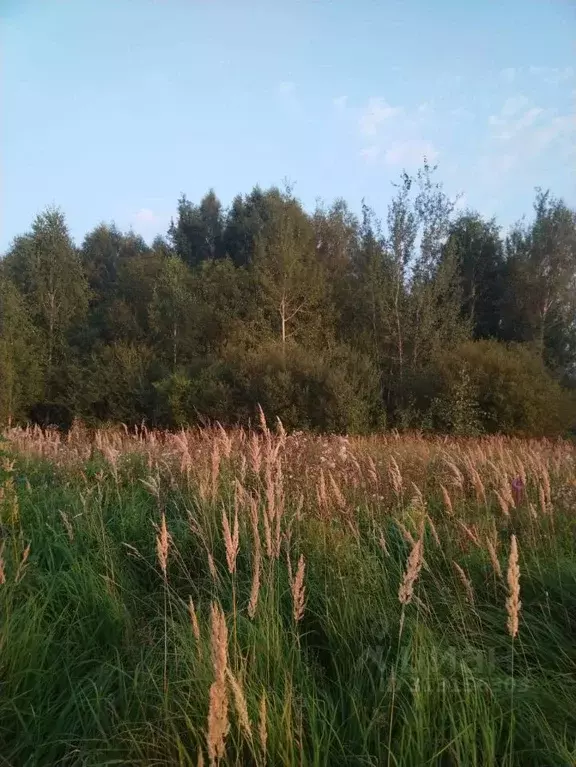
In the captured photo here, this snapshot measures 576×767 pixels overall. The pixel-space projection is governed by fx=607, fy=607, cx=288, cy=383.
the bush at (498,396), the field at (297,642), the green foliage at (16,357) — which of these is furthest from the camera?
the green foliage at (16,357)

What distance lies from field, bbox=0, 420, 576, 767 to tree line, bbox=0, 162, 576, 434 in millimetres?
14898

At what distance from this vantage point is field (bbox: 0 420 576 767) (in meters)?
2.11

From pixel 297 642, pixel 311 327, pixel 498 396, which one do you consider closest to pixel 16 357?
pixel 311 327

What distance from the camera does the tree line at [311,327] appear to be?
19750mm

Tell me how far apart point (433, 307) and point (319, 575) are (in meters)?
19.9

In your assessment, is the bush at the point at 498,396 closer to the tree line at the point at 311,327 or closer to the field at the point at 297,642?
the tree line at the point at 311,327

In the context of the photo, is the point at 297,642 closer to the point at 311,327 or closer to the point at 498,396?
the point at 498,396

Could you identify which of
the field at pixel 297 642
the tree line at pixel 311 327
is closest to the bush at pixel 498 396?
the tree line at pixel 311 327

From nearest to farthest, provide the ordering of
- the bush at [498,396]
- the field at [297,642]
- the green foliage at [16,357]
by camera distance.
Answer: the field at [297,642], the bush at [498,396], the green foliage at [16,357]

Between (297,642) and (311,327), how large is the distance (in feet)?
77.2

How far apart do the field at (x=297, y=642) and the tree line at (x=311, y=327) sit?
14.9 m

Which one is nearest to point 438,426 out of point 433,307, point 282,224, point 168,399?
point 433,307

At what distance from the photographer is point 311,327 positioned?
1022 inches

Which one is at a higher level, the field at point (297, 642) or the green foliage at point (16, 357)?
the green foliage at point (16, 357)
